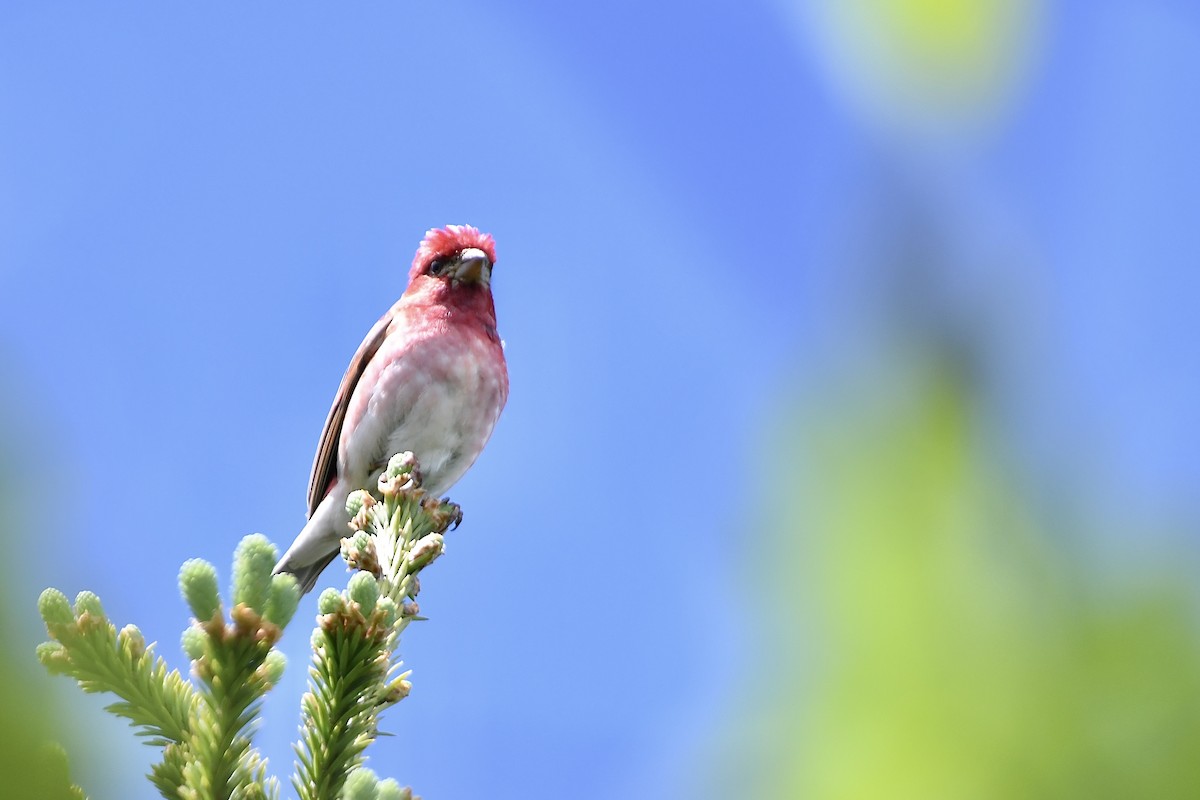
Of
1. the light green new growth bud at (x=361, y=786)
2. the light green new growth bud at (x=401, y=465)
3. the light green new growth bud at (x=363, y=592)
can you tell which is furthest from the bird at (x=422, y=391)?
the light green new growth bud at (x=361, y=786)

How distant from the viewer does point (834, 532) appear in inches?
37.4

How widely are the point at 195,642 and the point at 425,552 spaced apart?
118cm

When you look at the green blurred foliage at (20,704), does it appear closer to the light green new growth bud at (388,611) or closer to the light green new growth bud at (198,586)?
the light green new growth bud at (198,586)

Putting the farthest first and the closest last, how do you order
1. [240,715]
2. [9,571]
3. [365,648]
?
[365,648] < [240,715] < [9,571]

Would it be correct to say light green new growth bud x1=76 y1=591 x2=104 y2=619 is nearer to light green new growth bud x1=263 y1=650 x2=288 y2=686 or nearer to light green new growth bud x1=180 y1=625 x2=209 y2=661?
light green new growth bud x1=180 y1=625 x2=209 y2=661

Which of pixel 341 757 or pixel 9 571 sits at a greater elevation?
pixel 341 757

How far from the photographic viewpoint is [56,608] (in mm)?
2143

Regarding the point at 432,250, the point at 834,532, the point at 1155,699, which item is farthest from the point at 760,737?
the point at 432,250

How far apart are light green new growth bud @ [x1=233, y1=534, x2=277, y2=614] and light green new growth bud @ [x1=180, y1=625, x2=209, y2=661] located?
94 mm

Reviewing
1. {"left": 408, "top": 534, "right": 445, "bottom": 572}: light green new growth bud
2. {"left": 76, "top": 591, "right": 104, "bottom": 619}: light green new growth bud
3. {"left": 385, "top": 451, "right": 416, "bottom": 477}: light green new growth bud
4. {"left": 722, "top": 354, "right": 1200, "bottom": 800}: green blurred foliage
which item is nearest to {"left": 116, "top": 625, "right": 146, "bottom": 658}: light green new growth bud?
{"left": 76, "top": 591, "right": 104, "bottom": 619}: light green new growth bud

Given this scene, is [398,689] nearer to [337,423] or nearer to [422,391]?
[422,391]

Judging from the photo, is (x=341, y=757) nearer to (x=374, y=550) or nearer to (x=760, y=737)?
(x=374, y=550)

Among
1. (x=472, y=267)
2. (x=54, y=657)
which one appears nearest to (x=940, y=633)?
(x=54, y=657)

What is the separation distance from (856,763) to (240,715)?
5.20 feet
